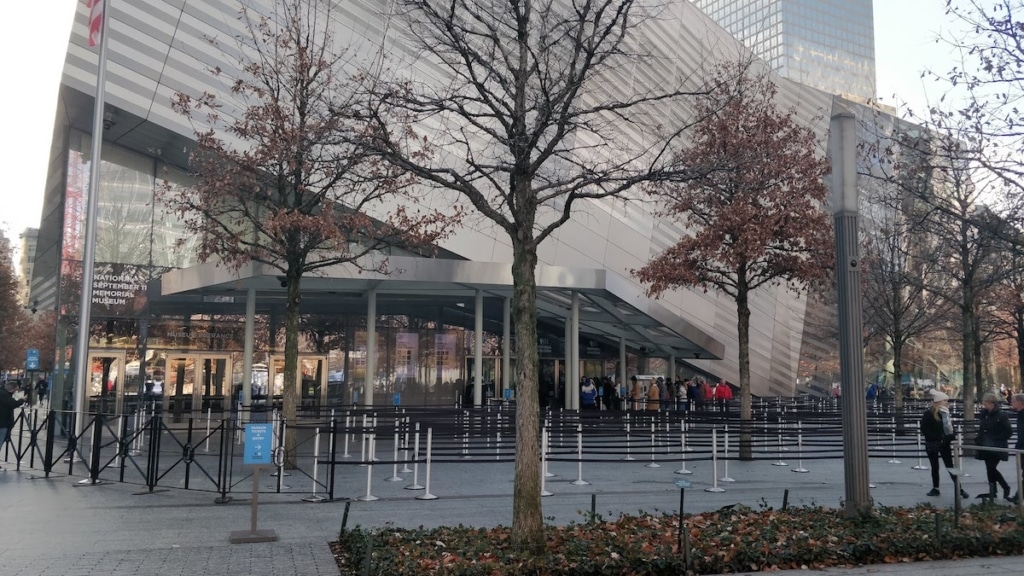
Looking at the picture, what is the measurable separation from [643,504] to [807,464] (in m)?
7.80

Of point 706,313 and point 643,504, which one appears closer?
point 643,504

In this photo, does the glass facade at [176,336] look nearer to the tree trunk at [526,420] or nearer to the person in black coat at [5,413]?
the person in black coat at [5,413]

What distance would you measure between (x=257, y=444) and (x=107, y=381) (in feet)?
72.3

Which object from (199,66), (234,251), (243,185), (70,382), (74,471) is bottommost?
(74,471)

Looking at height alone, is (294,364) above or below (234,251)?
below

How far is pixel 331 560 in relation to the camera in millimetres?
7883

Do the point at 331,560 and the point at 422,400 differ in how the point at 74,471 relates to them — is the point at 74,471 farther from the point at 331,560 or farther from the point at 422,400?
the point at 422,400

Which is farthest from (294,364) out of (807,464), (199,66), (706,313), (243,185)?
(706,313)

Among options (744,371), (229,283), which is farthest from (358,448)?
(744,371)

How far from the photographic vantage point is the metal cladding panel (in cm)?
2444

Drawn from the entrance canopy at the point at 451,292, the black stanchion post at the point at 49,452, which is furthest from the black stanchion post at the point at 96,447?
the entrance canopy at the point at 451,292

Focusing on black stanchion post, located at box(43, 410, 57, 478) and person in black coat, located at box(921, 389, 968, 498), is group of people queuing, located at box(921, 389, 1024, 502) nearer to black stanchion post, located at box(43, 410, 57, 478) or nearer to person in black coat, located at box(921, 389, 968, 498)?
person in black coat, located at box(921, 389, 968, 498)

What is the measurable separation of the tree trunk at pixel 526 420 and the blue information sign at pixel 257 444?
3852 millimetres

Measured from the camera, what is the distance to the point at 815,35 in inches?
4562
